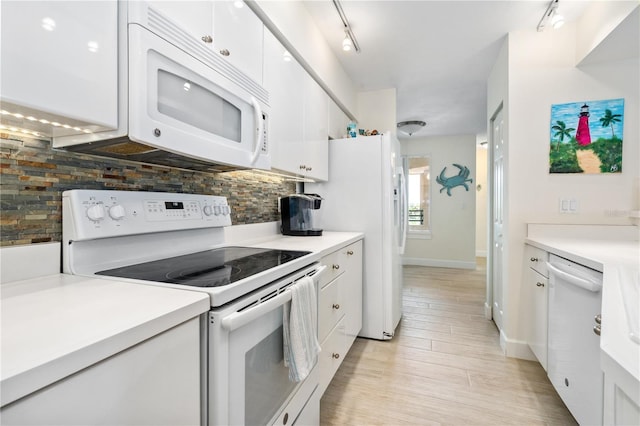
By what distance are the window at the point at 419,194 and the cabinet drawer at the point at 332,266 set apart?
4.44 m

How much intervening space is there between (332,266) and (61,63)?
1.47m

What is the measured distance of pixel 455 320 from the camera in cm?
310

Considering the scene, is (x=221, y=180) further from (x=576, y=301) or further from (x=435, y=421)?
(x=576, y=301)

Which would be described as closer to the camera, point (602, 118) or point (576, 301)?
point (576, 301)

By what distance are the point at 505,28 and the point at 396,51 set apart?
2.74 feet

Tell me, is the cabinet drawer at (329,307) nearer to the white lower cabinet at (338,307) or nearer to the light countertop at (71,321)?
the white lower cabinet at (338,307)

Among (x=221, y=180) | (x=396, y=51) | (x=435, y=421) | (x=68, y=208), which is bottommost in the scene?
(x=435, y=421)

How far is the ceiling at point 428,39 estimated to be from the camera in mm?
2176

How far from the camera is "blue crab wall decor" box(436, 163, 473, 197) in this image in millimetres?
5805

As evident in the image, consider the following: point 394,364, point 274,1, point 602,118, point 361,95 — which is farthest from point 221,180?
point 602,118

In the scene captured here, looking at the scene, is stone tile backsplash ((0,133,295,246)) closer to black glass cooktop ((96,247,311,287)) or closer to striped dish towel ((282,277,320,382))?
black glass cooktop ((96,247,311,287))

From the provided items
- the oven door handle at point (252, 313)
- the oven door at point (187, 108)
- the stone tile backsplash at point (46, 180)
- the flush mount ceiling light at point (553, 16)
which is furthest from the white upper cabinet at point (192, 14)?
the flush mount ceiling light at point (553, 16)

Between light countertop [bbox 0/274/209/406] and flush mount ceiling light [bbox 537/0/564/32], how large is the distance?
2746 millimetres

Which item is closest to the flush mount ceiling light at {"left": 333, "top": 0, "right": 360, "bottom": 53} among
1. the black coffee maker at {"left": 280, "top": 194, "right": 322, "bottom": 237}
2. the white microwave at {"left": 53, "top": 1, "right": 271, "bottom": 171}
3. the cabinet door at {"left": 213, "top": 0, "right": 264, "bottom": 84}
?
the cabinet door at {"left": 213, "top": 0, "right": 264, "bottom": 84}
